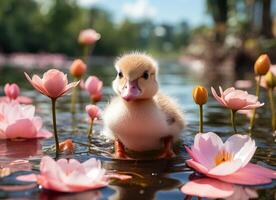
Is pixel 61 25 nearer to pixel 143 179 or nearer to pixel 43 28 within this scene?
pixel 43 28

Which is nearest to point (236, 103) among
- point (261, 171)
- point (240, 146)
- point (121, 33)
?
point (240, 146)

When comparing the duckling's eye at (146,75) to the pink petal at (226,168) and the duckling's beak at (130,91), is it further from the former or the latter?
the pink petal at (226,168)

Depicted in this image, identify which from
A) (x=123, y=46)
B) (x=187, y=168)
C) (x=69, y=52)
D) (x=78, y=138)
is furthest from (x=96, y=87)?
(x=123, y=46)

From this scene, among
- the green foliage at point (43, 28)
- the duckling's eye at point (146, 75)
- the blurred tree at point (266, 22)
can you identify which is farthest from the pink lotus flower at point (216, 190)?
the green foliage at point (43, 28)

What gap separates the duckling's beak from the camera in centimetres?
226

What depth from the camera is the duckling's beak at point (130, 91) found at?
2.26 metres

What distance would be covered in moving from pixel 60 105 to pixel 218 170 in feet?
11.7

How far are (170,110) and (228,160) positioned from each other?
25.0 inches

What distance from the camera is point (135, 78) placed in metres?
2.36

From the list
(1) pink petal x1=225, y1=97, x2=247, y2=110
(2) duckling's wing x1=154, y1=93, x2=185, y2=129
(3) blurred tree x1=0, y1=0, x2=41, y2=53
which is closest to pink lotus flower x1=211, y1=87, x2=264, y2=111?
(1) pink petal x1=225, y1=97, x2=247, y2=110

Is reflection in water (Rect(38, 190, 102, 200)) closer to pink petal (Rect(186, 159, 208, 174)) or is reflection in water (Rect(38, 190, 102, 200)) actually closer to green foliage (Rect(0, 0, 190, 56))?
pink petal (Rect(186, 159, 208, 174))

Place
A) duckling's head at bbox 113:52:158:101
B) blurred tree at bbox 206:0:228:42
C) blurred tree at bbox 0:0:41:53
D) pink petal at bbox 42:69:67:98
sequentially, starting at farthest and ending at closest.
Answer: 1. blurred tree at bbox 0:0:41:53
2. blurred tree at bbox 206:0:228:42
3. duckling's head at bbox 113:52:158:101
4. pink petal at bbox 42:69:67:98

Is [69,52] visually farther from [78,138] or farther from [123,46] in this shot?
[78,138]

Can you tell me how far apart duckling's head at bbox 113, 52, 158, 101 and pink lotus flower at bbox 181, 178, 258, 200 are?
59 cm
